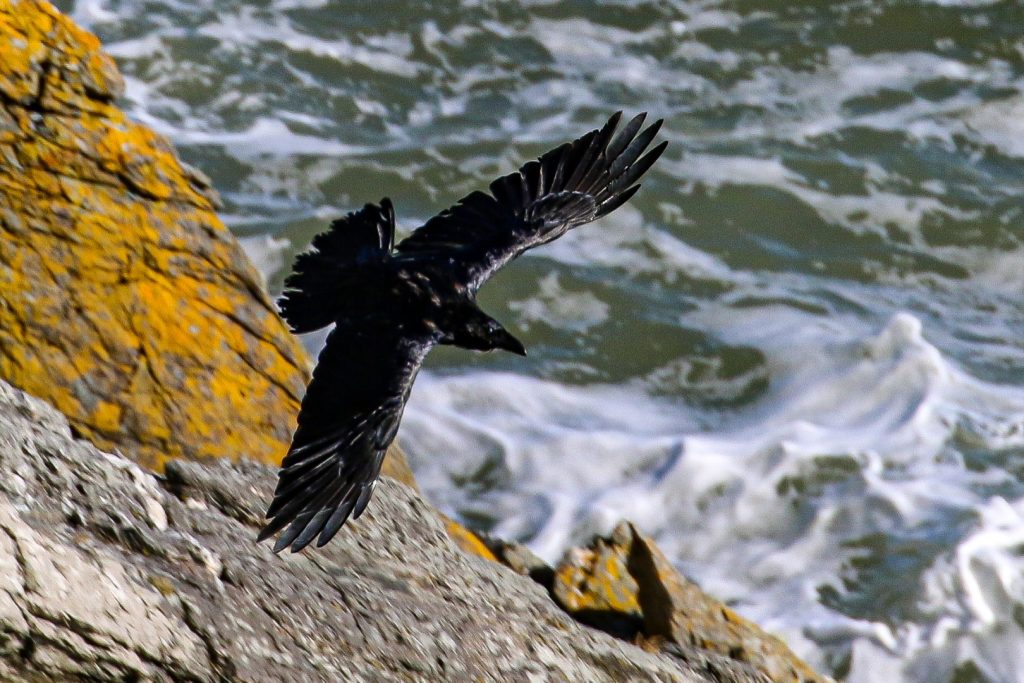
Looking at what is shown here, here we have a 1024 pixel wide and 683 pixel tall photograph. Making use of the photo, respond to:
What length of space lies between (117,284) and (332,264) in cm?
64

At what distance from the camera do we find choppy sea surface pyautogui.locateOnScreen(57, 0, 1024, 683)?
20.0 feet

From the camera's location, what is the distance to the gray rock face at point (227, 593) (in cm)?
278

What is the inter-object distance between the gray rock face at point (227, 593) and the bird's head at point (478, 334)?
0.47 m

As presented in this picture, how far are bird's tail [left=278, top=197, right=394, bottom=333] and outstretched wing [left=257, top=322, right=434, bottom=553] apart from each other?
120mm

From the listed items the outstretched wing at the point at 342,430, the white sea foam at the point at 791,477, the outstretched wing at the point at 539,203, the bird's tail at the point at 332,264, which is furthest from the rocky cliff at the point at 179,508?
the white sea foam at the point at 791,477

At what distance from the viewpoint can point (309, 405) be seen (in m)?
3.68

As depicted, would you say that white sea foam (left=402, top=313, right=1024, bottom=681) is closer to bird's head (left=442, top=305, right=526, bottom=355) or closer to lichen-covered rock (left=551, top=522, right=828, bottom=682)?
lichen-covered rock (left=551, top=522, right=828, bottom=682)

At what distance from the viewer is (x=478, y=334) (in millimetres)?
4066

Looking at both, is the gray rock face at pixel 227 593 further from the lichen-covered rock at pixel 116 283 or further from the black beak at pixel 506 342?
the black beak at pixel 506 342

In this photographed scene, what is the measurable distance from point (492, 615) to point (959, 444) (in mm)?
3819

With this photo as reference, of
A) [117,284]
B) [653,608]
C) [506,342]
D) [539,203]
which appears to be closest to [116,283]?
[117,284]

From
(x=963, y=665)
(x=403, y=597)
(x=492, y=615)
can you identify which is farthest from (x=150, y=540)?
(x=963, y=665)

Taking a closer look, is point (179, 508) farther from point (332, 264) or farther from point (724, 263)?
point (724, 263)

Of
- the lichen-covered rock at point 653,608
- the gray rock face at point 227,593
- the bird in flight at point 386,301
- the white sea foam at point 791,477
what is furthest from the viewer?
the white sea foam at point 791,477
